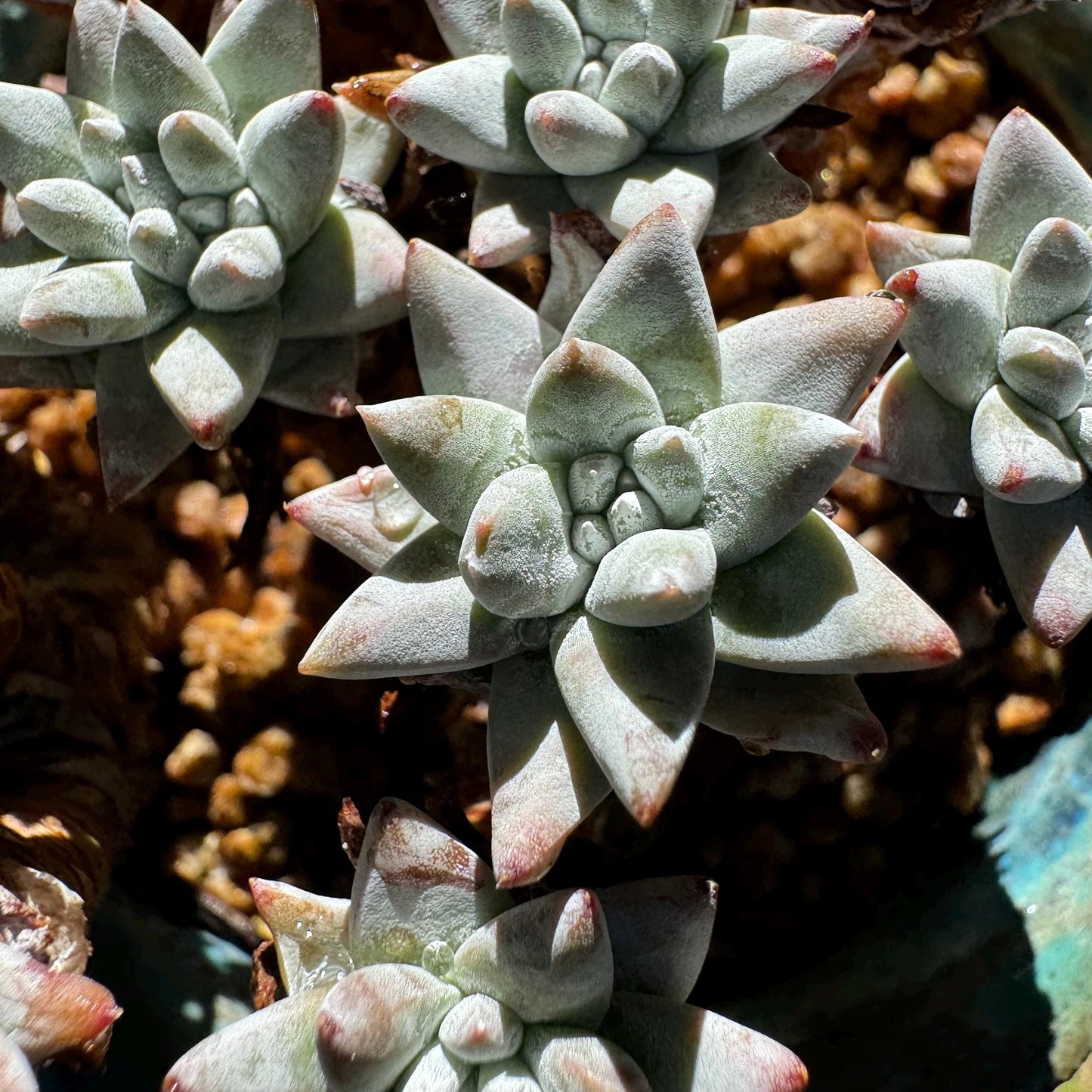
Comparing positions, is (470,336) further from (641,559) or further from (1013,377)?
(1013,377)

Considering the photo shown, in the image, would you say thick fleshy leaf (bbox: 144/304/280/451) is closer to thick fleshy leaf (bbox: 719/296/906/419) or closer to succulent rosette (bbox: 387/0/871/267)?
succulent rosette (bbox: 387/0/871/267)

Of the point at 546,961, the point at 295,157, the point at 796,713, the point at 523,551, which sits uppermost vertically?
the point at 295,157

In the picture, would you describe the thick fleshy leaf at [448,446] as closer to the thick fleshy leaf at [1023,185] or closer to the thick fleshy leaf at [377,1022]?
the thick fleshy leaf at [377,1022]

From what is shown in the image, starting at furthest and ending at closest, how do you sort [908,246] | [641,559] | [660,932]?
[908,246] < [660,932] < [641,559]

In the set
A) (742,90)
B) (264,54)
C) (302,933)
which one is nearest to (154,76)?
(264,54)

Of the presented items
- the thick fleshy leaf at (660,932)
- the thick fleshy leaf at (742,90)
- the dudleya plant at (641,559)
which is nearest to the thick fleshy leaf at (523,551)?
the dudleya plant at (641,559)

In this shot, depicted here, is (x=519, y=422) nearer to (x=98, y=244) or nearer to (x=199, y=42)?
(x=98, y=244)

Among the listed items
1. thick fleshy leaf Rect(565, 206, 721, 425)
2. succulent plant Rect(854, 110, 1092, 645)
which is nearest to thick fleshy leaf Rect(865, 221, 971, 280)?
succulent plant Rect(854, 110, 1092, 645)

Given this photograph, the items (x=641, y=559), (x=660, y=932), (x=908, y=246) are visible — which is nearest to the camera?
(x=641, y=559)

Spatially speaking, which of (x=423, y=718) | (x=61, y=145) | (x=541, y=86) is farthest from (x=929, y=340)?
(x=61, y=145)
